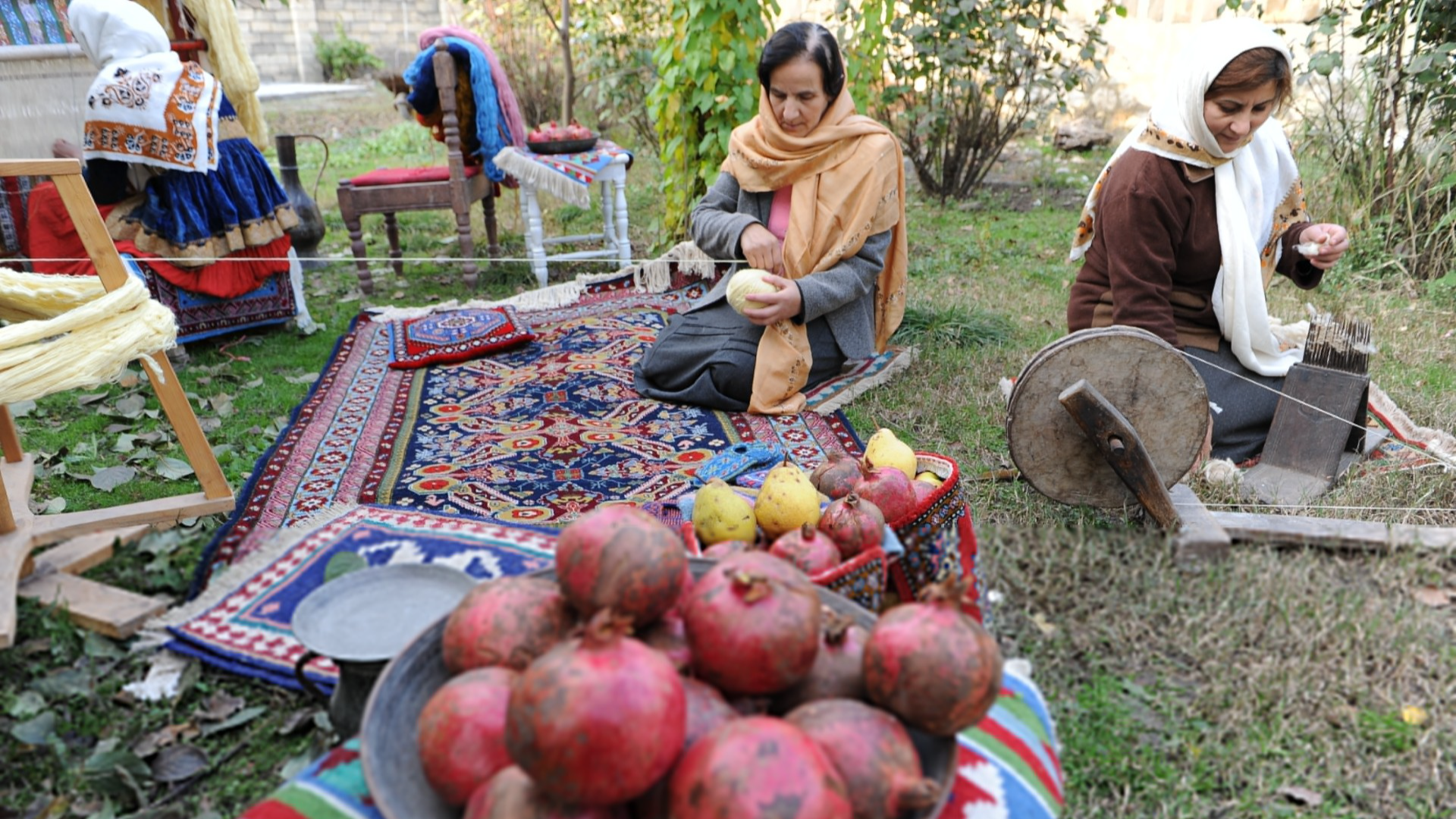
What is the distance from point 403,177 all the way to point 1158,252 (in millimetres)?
4727

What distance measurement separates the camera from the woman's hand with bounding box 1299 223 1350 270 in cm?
324

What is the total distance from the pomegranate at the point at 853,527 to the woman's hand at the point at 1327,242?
2264 millimetres

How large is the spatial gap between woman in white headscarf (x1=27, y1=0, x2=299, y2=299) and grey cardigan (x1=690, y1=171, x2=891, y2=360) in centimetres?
257

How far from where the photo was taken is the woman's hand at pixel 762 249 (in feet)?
12.9

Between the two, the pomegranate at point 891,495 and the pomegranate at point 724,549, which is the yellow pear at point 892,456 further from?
the pomegranate at point 724,549

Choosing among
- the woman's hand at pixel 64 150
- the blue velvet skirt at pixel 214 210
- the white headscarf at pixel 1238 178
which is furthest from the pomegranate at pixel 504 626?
the woman's hand at pixel 64 150

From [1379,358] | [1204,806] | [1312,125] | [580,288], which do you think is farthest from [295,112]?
[1204,806]

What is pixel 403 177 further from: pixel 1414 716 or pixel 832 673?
pixel 1414 716

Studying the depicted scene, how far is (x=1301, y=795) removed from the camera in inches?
74.5

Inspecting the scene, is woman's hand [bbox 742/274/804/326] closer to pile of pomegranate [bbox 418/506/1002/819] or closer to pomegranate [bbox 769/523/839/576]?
pomegranate [bbox 769/523/839/576]

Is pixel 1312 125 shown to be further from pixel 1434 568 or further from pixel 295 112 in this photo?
pixel 295 112

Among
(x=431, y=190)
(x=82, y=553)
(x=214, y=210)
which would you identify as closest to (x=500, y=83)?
(x=431, y=190)

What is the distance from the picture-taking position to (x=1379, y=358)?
4.28m

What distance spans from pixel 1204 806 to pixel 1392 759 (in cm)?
48
